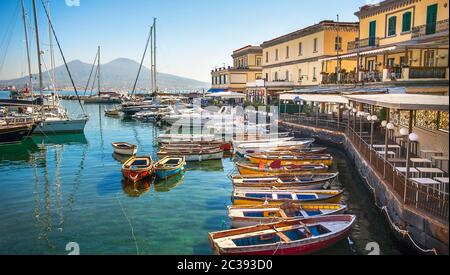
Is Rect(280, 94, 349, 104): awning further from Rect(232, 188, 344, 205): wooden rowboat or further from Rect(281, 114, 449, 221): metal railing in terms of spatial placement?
Rect(232, 188, 344, 205): wooden rowboat

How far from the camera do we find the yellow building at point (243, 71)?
69938 millimetres

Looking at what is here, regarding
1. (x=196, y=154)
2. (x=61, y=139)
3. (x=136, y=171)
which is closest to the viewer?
(x=136, y=171)

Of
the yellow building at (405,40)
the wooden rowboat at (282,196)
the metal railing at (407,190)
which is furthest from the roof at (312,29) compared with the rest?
the wooden rowboat at (282,196)

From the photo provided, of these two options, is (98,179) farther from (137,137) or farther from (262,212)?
(137,137)

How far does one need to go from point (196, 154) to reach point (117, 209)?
1094cm

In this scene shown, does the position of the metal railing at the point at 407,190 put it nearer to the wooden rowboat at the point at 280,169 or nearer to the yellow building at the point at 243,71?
the wooden rowboat at the point at 280,169

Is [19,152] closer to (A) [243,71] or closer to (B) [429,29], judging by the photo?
(B) [429,29]

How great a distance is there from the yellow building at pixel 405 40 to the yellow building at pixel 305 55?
435cm

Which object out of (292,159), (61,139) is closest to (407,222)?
(292,159)

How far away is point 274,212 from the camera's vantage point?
49.5 feet

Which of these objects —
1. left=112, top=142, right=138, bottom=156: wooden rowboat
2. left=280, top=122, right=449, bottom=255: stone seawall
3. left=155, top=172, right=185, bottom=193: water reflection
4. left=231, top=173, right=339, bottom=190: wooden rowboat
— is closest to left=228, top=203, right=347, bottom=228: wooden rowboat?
left=280, top=122, right=449, bottom=255: stone seawall

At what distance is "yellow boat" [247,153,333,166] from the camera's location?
24.6 m

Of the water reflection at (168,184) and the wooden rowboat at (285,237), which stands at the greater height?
the wooden rowboat at (285,237)

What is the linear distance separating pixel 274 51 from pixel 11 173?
4141 centimetres
